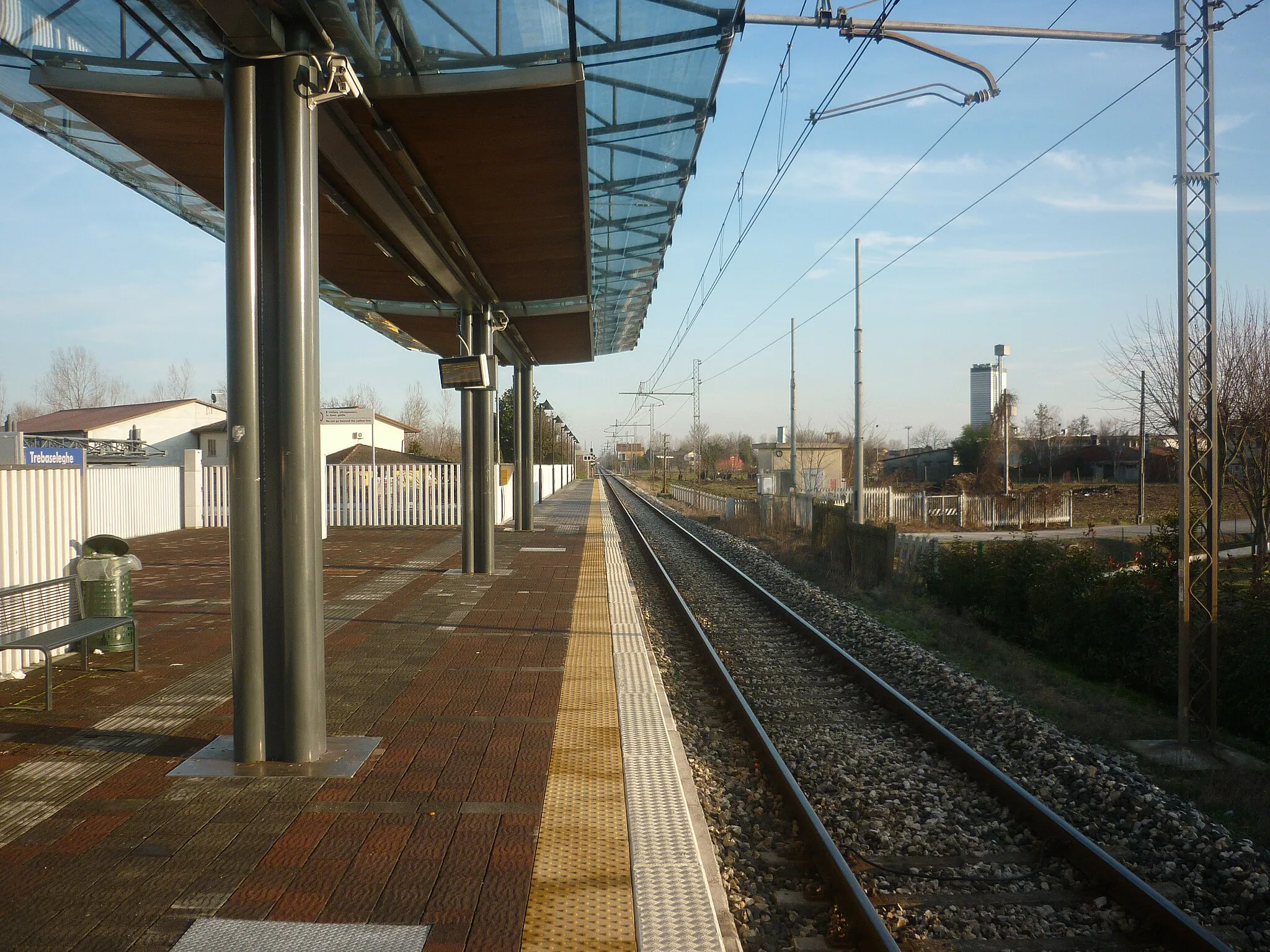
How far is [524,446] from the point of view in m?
22.6

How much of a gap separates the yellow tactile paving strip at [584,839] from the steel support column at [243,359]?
6.14ft

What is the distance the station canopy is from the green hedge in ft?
20.9

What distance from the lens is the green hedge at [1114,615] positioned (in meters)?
7.76

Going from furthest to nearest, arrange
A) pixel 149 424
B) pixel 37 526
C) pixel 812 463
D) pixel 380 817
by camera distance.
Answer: pixel 812 463 → pixel 149 424 → pixel 37 526 → pixel 380 817

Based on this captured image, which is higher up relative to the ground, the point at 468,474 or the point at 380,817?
the point at 468,474

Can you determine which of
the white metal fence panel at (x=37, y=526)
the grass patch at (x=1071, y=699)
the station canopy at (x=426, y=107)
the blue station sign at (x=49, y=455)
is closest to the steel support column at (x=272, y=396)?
the station canopy at (x=426, y=107)

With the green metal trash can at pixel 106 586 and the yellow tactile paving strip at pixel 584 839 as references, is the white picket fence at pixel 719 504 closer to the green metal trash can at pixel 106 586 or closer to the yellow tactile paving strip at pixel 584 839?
the green metal trash can at pixel 106 586

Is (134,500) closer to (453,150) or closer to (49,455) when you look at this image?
(49,455)

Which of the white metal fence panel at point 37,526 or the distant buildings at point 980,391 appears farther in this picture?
the distant buildings at point 980,391

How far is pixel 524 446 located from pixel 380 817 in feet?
60.4

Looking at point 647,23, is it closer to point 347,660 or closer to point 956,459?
point 347,660

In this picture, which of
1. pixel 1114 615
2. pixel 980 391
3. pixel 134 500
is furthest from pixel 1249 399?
pixel 980 391

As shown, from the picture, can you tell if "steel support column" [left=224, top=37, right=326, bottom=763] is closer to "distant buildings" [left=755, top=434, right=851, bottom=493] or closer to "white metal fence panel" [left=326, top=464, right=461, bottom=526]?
"white metal fence panel" [left=326, top=464, right=461, bottom=526]

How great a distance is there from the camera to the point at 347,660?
797 centimetres
